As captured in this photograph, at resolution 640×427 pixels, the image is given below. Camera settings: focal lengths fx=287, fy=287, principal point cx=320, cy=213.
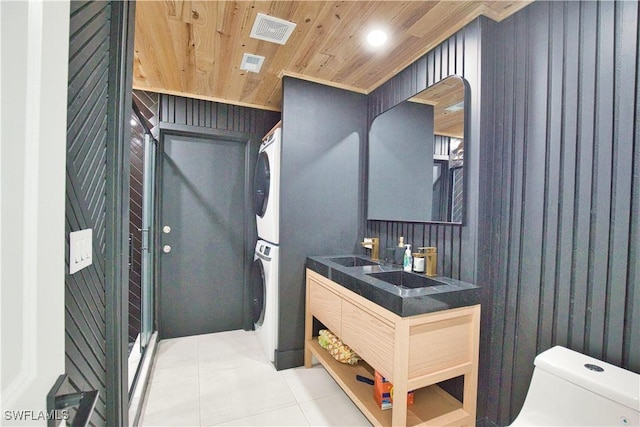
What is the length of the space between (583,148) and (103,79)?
2018mm

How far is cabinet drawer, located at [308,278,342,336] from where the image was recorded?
204 cm

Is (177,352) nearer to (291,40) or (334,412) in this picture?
(334,412)

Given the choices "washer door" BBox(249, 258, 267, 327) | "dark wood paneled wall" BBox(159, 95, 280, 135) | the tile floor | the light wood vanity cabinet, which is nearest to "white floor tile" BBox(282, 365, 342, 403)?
the tile floor

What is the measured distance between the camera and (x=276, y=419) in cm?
186

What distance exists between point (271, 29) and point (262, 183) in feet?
Result: 4.49

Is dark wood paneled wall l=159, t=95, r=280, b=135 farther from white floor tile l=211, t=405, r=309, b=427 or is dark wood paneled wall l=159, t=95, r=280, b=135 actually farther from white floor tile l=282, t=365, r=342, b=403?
white floor tile l=211, t=405, r=309, b=427

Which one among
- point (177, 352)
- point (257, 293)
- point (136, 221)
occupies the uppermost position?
point (136, 221)

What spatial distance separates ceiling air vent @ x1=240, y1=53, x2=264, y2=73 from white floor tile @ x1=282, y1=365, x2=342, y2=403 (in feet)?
8.37

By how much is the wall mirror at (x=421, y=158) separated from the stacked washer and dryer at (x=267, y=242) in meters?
0.87

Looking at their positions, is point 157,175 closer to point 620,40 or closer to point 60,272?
point 60,272

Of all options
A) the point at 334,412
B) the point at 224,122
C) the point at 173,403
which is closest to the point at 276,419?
the point at 334,412

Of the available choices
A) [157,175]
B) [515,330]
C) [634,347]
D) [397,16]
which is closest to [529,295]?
[515,330]

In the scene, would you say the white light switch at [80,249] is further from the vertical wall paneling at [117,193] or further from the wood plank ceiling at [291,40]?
the wood plank ceiling at [291,40]

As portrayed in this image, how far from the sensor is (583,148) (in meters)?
1.34
